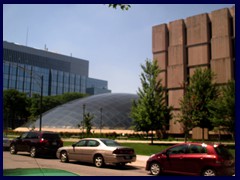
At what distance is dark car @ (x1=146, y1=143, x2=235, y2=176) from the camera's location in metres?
12.2

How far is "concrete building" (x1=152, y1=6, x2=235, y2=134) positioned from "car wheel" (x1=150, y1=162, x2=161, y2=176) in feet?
116

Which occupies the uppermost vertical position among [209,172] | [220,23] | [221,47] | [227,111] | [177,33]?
[220,23]

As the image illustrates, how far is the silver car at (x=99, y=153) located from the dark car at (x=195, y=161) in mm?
2119

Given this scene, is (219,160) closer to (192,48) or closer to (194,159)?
(194,159)

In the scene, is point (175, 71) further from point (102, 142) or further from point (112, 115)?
point (102, 142)

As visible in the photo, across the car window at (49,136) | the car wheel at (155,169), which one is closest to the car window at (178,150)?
the car wheel at (155,169)

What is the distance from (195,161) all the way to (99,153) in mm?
5405

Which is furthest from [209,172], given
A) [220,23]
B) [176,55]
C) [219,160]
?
[176,55]

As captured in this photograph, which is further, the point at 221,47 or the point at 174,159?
the point at 221,47

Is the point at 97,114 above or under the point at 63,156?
above

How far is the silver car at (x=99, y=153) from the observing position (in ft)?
51.4

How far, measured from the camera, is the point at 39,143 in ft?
66.8

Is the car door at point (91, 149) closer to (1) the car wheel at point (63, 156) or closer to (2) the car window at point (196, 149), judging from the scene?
(1) the car wheel at point (63, 156)

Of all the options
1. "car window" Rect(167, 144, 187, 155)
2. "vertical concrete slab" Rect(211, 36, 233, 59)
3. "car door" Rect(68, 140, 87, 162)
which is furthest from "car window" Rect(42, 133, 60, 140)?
"vertical concrete slab" Rect(211, 36, 233, 59)
